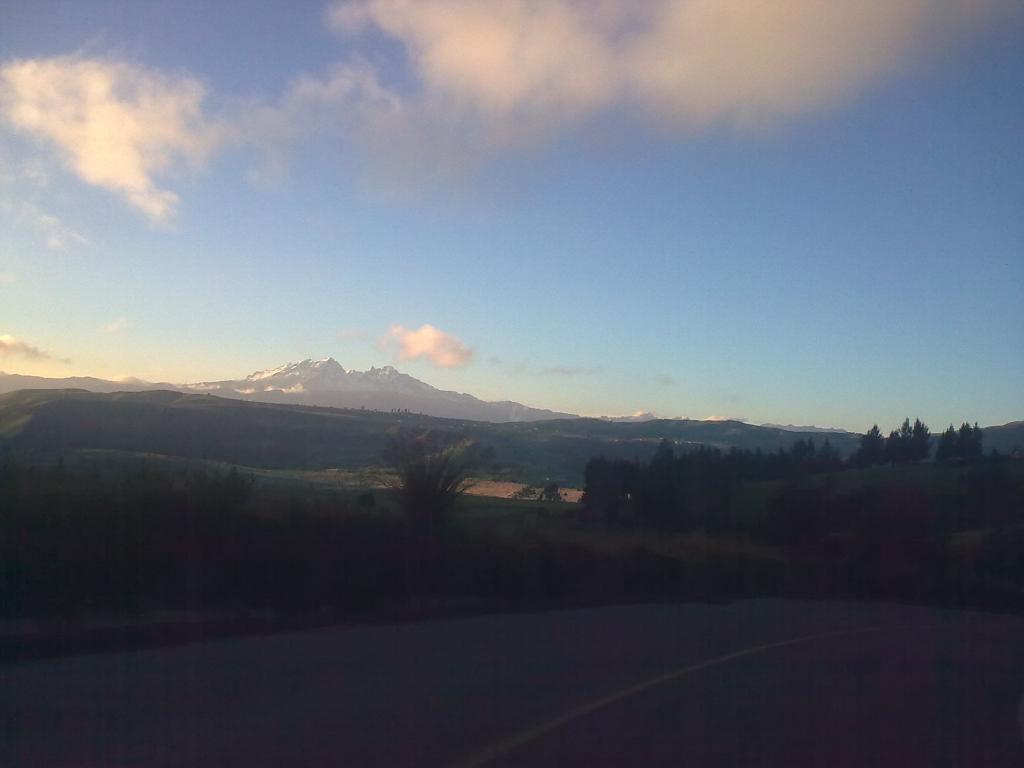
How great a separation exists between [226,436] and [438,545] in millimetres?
46043

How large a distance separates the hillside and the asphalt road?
1193cm

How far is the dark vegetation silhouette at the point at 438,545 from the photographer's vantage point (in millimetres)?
14594

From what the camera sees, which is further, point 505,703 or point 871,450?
point 871,450

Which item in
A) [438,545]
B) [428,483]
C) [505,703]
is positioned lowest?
[505,703]

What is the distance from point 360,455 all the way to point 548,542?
4656cm

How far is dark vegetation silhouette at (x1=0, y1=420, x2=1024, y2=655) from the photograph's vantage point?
14594 millimetres

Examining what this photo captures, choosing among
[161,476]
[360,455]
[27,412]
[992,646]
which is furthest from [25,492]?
[360,455]

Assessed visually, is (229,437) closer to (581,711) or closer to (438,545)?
(438,545)

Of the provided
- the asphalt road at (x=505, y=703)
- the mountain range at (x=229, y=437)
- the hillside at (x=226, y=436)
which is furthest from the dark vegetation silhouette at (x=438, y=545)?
the hillside at (x=226, y=436)

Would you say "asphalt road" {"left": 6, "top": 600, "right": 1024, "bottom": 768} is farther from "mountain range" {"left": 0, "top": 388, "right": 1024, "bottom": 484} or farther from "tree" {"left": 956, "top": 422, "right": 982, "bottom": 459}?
"tree" {"left": 956, "top": 422, "right": 982, "bottom": 459}

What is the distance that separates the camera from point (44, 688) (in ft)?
32.5

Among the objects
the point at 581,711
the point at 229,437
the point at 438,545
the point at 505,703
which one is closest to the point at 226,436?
the point at 229,437

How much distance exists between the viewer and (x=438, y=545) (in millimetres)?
20797

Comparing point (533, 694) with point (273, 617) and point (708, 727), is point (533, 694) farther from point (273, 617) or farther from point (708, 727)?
point (273, 617)
